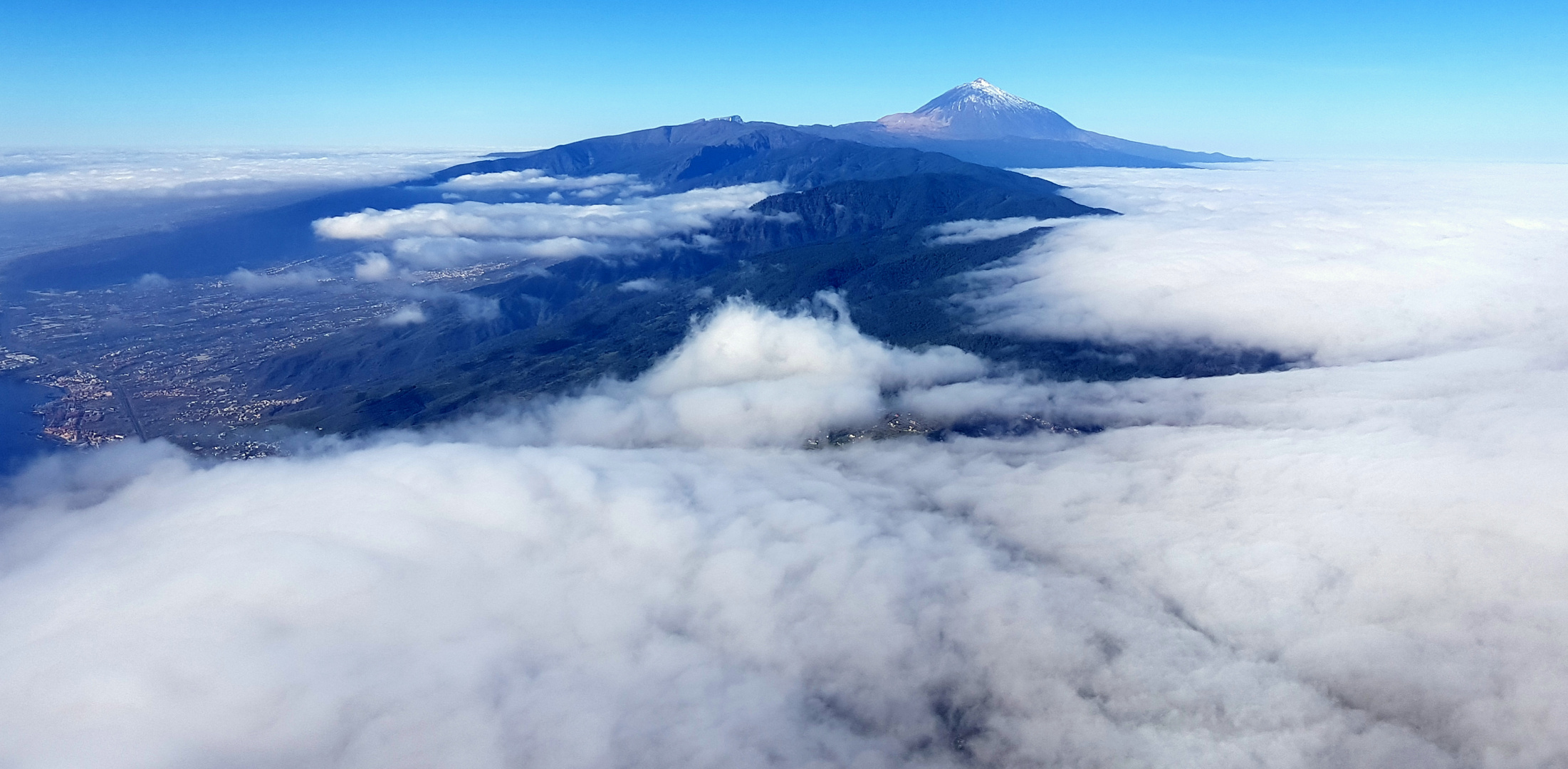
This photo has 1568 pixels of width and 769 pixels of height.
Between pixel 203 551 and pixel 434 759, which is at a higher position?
pixel 203 551

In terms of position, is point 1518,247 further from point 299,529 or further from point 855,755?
point 299,529

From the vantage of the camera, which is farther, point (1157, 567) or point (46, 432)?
point (46, 432)

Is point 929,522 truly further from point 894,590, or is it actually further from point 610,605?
point 610,605

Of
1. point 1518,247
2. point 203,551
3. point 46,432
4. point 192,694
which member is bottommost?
point 46,432

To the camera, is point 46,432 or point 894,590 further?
point 46,432

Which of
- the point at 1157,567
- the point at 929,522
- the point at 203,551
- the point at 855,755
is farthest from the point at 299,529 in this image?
the point at 1157,567

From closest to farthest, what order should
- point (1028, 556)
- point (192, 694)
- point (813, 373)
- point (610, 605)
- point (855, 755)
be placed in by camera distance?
point (192, 694) → point (855, 755) → point (610, 605) → point (1028, 556) → point (813, 373)

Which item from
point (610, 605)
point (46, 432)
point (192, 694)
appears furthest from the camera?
point (46, 432)

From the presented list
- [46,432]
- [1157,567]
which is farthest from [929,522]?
[46,432]

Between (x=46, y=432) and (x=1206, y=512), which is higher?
(x=1206, y=512)

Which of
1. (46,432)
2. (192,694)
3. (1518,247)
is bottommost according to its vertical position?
(46,432)
